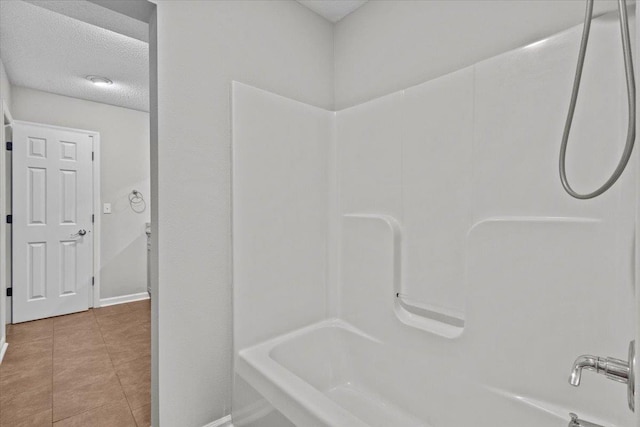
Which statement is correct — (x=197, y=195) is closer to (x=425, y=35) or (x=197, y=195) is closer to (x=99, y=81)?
(x=425, y=35)

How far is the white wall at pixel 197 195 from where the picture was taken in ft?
4.91

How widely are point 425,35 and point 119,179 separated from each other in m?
4.00

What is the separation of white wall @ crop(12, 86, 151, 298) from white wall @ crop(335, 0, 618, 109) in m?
3.27

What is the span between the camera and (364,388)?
1.84 m

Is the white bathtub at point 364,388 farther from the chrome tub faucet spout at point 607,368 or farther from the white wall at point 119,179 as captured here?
the white wall at point 119,179

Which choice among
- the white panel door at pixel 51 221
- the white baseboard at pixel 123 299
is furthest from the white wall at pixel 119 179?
the white panel door at pixel 51 221

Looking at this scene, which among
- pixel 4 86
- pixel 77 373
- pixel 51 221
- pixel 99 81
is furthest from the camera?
pixel 51 221

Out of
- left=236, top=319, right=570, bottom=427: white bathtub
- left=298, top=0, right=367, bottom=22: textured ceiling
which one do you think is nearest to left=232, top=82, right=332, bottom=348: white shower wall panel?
left=236, top=319, right=570, bottom=427: white bathtub

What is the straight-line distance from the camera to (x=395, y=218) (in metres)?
1.79

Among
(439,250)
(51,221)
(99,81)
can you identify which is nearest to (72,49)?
(99,81)

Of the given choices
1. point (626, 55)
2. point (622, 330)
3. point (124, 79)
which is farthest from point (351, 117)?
point (124, 79)

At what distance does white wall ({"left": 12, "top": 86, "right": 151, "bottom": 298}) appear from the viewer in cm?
390

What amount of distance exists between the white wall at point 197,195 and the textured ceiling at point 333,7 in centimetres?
42

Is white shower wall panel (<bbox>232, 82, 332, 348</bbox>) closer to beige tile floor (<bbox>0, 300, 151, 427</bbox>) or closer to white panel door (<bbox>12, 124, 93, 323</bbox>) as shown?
beige tile floor (<bbox>0, 300, 151, 427</bbox>)
